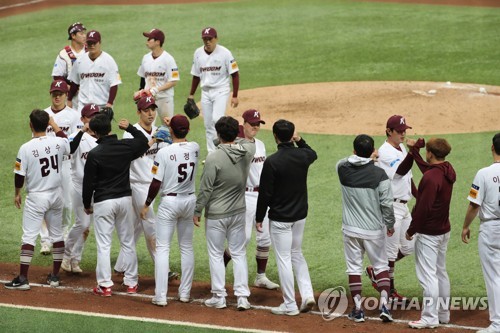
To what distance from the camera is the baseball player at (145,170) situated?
961cm

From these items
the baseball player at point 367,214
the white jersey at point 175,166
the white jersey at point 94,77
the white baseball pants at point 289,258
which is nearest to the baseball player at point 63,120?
the white jersey at point 94,77

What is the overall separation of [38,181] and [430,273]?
4011 mm

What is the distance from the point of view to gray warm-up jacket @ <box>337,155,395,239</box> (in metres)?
8.54

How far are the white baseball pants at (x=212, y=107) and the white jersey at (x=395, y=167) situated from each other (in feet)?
16.2

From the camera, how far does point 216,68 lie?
45.2 ft

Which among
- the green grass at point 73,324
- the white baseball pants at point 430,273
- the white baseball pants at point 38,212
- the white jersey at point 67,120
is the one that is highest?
the white jersey at point 67,120

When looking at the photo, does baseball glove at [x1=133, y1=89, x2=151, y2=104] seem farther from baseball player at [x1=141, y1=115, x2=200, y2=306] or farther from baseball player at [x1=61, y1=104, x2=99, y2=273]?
baseball player at [x1=141, y1=115, x2=200, y2=306]

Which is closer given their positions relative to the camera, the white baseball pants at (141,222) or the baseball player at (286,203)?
the baseball player at (286,203)

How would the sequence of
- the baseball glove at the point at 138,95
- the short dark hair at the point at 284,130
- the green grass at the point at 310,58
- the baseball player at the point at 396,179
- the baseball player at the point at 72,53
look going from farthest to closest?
the baseball player at the point at 72,53, the green grass at the point at 310,58, the baseball glove at the point at 138,95, the baseball player at the point at 396,179, the short dark hair at the point at 284,130

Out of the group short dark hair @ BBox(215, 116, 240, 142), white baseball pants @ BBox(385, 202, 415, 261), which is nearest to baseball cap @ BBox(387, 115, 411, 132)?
white baseball pants @ BBox(385, 202, 415, 261)

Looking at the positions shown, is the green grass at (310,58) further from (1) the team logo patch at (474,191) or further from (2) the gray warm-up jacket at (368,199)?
(1) the team logo patch at (474,191)

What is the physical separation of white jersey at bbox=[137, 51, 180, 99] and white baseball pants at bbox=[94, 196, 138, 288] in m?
4.56

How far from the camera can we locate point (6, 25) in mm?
25141

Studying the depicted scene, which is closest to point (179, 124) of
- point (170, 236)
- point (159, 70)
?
point (170, 236)
